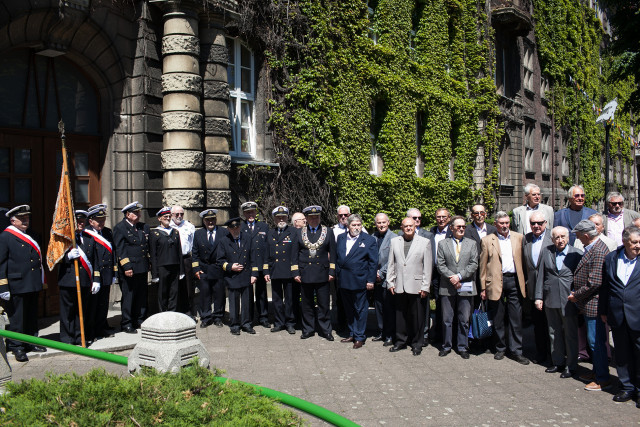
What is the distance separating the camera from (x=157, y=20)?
1113 centimetres

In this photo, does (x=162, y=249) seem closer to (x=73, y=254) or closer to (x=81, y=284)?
(x=81, y=284)

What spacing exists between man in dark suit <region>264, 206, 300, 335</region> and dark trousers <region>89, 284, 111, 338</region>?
2.58m

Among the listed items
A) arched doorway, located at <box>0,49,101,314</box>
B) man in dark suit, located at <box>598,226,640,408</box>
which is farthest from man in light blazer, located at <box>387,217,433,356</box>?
arched doorway, located at <box>0,49,101,314</box>

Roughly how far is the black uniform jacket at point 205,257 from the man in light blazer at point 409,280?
10.2 ft

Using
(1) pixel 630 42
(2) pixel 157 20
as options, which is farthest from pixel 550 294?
(1) pixel 630 42

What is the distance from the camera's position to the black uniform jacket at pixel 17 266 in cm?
765

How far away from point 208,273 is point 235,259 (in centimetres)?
62

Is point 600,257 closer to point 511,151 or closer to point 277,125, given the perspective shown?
point 277,125

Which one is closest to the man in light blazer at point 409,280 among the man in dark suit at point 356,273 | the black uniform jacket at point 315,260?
the man in dark suit at point 356,273

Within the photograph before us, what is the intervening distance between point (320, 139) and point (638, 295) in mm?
8896

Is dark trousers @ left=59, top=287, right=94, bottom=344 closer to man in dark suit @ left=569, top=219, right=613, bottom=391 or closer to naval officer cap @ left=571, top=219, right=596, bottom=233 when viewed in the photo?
man in dark suit @ left=569, top=219, right=613, bottom=391

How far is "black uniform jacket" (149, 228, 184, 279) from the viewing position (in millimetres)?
9703

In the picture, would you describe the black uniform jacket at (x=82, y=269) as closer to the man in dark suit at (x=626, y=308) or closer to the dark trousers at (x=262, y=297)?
the dark trousers at (x=262, y=297)

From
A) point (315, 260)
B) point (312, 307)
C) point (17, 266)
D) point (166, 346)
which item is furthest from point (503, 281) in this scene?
point (17, 266)
